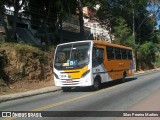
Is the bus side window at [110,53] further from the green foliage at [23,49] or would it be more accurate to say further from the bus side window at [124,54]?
the green foliage at [23,49]

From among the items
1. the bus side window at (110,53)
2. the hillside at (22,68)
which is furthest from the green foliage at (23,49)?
the bus side window at (110,53)

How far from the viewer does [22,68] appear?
2297 centimetres

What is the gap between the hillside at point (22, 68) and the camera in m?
21.6

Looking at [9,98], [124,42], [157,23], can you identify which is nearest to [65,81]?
[9,98]

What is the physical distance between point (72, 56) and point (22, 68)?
5.14 meters

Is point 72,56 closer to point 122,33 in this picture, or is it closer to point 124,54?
point 124,54

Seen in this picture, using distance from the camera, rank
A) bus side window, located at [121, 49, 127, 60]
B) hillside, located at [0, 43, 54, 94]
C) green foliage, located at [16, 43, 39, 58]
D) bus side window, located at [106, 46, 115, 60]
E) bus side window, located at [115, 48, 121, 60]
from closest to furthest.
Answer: hillside, located at [0, 43, 54, 94] → bus side window, located at [106, 46, 115, 60] → green foliage, located at [16, 43, 39, 58] → bus side window, located at [115, 48, 121, 60] → bus side window, located at [121, 49, 127, 60]

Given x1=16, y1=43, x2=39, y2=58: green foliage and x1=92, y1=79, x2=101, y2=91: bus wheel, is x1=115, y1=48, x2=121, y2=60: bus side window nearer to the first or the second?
x1=92, y1=79, x2=101, y2=91: bus wheel

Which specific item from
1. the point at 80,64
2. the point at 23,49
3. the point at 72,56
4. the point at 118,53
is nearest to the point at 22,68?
the point at 23,49

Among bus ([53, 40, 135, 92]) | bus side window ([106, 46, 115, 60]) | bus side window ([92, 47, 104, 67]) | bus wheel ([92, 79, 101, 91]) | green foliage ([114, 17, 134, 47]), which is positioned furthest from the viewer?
green foliage ([114, 17, 134, 47])

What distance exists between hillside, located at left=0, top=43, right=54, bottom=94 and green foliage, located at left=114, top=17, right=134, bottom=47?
63.7ft

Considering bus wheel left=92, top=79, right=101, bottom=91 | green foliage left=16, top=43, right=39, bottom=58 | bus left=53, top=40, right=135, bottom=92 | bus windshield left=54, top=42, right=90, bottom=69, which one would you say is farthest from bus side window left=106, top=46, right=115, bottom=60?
green foliage left=16, top=43, right=39, bottom=58

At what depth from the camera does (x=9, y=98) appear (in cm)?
1672

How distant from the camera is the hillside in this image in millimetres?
21578
